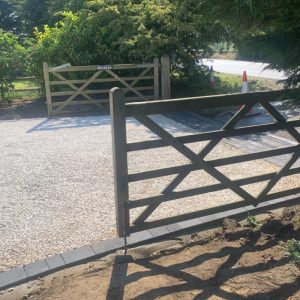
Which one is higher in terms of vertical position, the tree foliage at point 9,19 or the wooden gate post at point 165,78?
the tree foliage at point 9,19

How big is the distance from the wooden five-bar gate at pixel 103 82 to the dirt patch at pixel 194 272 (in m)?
8.20

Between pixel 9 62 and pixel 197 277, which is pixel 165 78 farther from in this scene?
pixel 197 277

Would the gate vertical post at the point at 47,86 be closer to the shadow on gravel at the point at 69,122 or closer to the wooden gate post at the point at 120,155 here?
the shadow on gravel at the point at 69,122

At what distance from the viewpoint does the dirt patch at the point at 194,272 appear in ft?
10.4

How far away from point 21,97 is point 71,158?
7683 millimetres

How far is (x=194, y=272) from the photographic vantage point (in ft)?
11.3

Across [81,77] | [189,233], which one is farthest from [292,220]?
[81,77]

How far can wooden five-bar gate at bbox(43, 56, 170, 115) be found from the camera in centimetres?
1161

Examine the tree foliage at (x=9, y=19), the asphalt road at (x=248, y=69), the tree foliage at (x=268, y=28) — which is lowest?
the asphalt road at (x=248, y=69)

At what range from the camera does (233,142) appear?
318 inches

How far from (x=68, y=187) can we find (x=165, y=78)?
718 centimetres

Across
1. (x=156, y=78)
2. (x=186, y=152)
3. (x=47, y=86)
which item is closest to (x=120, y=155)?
(x=186, y=152)

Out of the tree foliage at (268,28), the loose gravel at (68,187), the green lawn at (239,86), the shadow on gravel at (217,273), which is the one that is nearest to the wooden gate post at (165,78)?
the green lawn at (239,86)

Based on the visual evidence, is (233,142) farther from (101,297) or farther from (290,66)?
(101,297)
